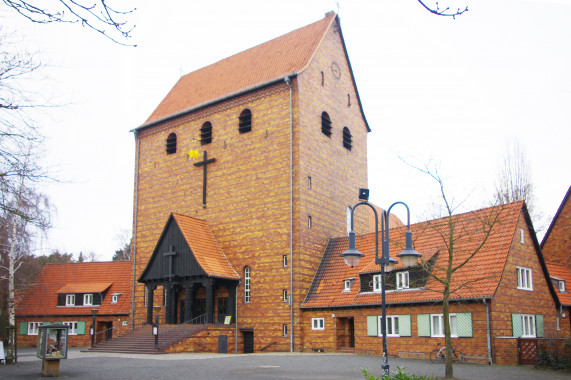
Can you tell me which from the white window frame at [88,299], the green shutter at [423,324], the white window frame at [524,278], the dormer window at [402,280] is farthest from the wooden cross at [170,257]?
the white window frame at [524,278]

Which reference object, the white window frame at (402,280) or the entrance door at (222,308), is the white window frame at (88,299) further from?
the white window frame at (402,280)

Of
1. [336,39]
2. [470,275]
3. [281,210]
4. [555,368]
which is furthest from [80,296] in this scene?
[555,368]

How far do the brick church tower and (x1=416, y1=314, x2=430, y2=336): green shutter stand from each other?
7080 millimetres

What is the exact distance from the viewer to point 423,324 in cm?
2589

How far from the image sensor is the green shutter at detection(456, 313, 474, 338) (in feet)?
80.0

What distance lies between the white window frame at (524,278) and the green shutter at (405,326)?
5.41 metres

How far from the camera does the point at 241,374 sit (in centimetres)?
1830

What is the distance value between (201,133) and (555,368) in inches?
978

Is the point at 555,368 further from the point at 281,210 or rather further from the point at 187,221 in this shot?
the point at 187,221

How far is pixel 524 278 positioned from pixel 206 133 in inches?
829

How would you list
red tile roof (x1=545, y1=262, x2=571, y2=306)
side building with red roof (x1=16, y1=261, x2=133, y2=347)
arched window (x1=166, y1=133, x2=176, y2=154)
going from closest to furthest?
1. red tile roof (x1=545, y1=262, x2=571, y2=306)
2. arched window (x1=166, y1=133, x2=176, y2=154)
3. side building with red roof (x1=16, y1=261, x2=133, y2=347)

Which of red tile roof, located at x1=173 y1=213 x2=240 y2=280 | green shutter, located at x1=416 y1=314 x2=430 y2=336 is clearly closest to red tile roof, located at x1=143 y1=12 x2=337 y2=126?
red tile roof, located at x1=173 y1=213 x2=240 y2=280

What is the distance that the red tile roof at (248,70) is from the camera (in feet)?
114

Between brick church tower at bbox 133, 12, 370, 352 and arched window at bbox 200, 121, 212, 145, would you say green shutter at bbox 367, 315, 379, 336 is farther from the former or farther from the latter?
arched window at bbox 200, 121, 212, 145
